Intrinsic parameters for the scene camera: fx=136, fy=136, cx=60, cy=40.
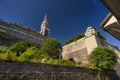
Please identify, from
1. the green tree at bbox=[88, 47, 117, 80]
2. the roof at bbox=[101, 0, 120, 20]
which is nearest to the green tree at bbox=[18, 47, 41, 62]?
the green tree at bbox=[88, 47, 117, 80]

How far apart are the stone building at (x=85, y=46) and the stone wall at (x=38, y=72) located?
1008 cm

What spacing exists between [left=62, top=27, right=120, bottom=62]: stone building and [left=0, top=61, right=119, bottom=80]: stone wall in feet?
33.1

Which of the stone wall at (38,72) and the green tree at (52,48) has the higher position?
the green tree at (52,48)

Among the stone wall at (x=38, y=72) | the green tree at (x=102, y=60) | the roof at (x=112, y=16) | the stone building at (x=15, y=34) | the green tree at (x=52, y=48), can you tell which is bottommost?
the stone wall at (x=38, y=72)

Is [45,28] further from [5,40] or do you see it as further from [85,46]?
[85,46]

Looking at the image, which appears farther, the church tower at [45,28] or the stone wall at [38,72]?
the church tower at [45,28]

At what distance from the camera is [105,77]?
17234mm

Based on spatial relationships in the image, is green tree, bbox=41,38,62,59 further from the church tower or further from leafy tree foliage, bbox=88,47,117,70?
the church tower

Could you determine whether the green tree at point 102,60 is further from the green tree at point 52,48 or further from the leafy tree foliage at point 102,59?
the green tree at point 52,48

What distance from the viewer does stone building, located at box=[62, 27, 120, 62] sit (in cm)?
2428

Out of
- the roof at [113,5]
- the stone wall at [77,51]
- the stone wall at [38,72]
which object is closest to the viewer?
the roof at [113,5]

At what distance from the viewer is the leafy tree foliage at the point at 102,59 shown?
1739 centimetres

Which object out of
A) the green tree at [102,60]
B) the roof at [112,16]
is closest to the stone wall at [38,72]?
the green tree at [102,60]

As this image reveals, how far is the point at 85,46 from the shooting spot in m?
25.5
